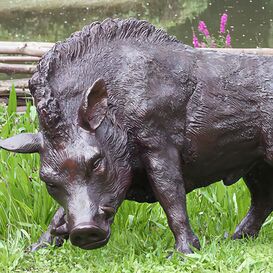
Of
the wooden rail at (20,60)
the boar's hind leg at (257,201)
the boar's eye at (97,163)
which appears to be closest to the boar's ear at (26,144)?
the boar's eye at (97,163)

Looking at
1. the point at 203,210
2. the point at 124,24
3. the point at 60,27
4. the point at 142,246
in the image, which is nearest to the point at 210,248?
the point at 142,246

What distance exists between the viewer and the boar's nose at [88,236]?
3.09 meters

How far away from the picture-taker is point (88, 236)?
3154 millimetres

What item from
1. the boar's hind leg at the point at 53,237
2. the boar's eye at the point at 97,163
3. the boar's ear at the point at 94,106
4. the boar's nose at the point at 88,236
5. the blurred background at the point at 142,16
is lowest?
the blurred background at the point at 142,16

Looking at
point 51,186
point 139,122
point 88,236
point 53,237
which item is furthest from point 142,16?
point 88,236

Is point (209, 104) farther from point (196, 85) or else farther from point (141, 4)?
point (141, 4)

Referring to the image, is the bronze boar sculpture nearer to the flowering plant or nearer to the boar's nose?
the boar's nose

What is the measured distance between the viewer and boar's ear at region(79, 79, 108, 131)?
3.19m

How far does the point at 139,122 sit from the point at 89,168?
33 cm

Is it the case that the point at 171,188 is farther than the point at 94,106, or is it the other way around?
the point at 171,188

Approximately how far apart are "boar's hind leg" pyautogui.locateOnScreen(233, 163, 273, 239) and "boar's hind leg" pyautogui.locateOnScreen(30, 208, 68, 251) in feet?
3.13

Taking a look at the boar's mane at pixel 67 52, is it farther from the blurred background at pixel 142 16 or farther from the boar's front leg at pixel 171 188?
the blurred background at pixel 142 16

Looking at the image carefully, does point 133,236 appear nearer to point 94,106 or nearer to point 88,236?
point 88,236

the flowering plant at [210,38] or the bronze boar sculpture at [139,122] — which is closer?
the bronze boar sculpture at [139,122]
